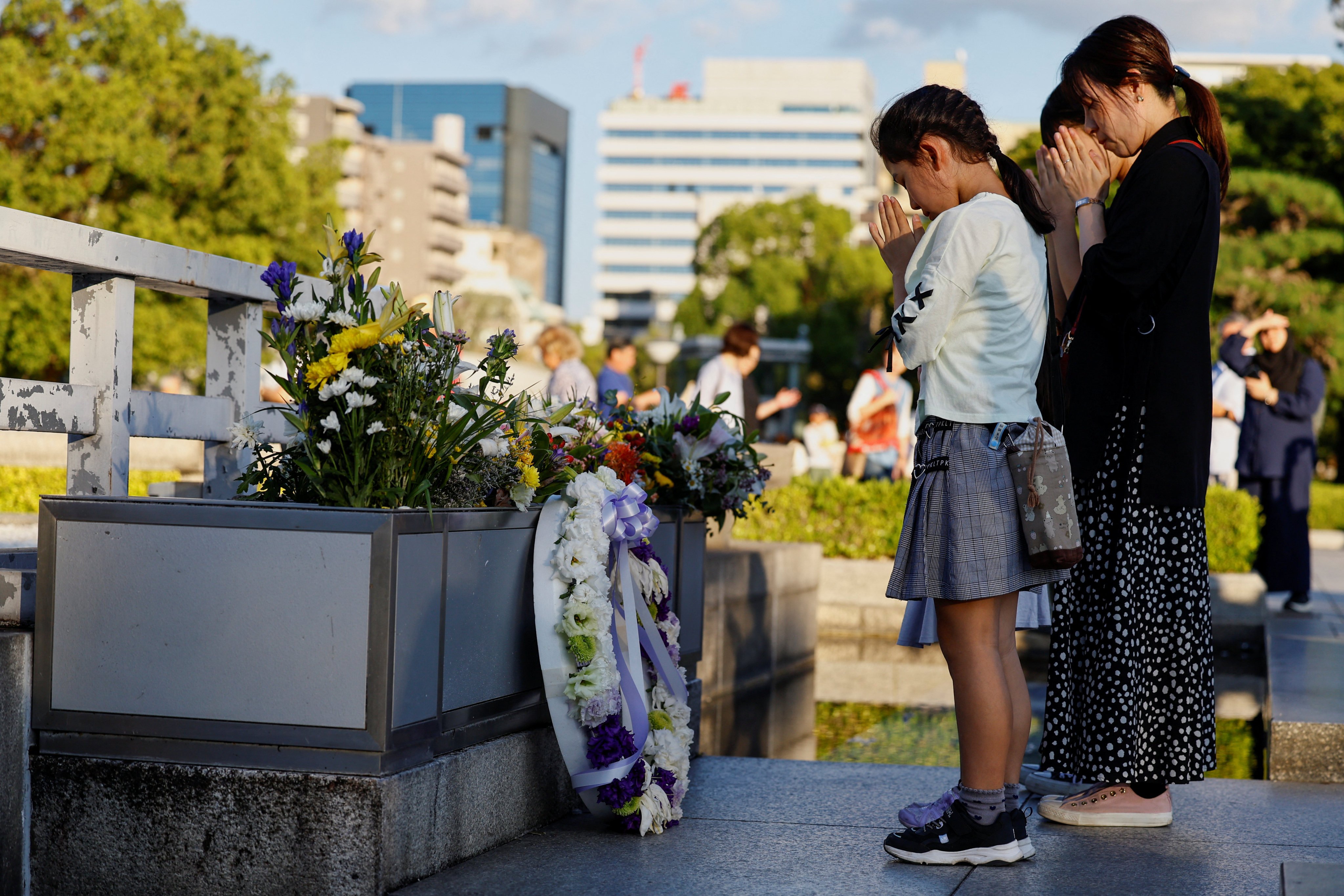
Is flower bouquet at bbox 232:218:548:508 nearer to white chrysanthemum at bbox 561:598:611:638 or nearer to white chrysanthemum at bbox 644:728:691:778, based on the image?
white chrysanthemum at bbox 561:598:611:638

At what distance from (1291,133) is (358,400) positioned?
34.2 m

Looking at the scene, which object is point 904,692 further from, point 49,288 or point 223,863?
point 49,288

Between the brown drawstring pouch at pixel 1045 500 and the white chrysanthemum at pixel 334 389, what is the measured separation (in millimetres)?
1568

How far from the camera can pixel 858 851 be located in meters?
3.68


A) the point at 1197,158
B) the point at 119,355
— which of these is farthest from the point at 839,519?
the point at 119,355

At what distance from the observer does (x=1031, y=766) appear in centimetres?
457

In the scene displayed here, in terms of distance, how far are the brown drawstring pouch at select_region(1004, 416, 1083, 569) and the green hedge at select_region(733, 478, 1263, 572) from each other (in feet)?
21.9

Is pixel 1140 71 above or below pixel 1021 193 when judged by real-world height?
above

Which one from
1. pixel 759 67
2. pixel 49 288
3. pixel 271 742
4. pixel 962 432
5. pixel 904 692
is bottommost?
pixel 904 692

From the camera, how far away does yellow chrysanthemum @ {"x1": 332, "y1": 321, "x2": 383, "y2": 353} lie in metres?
3.25

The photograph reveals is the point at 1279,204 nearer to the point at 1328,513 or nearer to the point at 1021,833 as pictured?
the point at 1328,513

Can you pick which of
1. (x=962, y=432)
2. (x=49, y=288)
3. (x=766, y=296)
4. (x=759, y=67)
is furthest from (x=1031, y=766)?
(x=759, y=67)

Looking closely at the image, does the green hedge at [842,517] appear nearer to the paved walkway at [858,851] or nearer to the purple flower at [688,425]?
the purple flower at [688,425]

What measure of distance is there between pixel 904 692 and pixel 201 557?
511 centimetres
